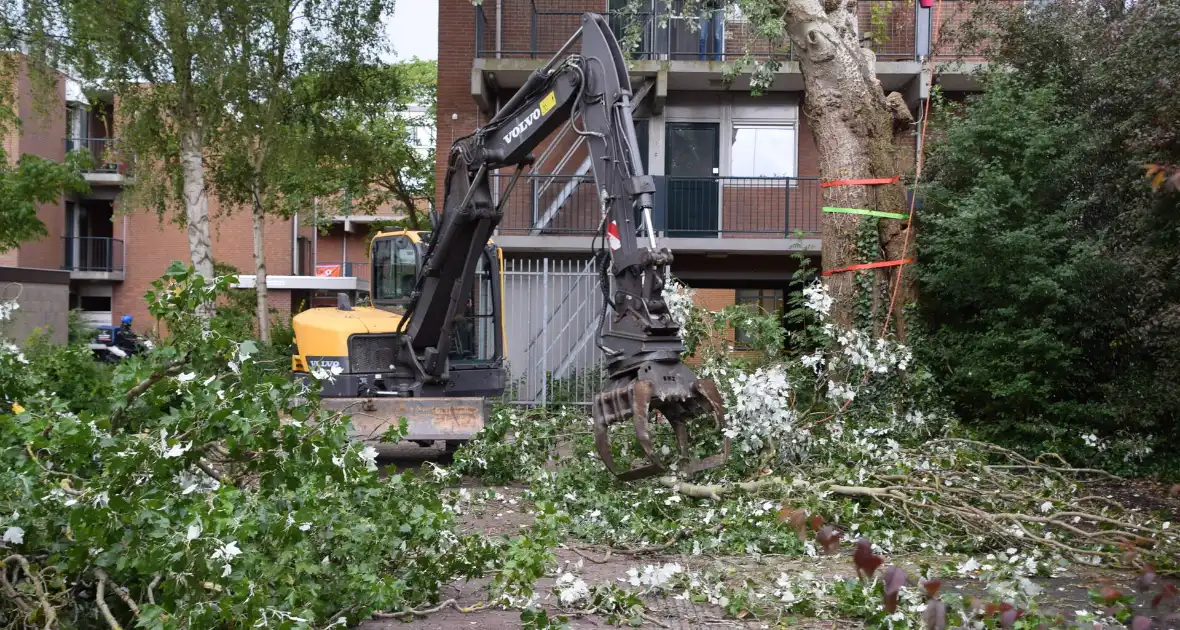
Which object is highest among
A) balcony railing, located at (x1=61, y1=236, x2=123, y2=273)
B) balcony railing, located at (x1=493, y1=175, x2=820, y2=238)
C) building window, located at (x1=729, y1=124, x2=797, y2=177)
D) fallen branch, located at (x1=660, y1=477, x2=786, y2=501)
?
building window, located at (x1=729, y1=124, x2=797, y2=177)

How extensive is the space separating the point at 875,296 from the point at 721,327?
2340 millimetres

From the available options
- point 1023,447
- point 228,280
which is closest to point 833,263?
point 1023,447

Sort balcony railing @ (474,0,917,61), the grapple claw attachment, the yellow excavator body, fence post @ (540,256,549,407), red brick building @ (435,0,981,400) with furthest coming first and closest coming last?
balcony railing @ (474,0,917,61) → red brick building @ (435,0,981,400) → fence post @ (540,256,549,407) → the yellow excavator body → the grapple claw attachment

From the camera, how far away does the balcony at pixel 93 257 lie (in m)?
37.3

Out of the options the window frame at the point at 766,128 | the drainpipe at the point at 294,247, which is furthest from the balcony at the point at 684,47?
the drainpipe at the point at 294,247

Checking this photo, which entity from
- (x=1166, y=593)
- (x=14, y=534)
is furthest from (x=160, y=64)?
(x=1166, y=593)

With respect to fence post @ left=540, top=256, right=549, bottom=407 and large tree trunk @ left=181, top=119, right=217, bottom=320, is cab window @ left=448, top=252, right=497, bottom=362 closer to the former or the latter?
fence post @ left=540, top=256, right=549, bottom=407

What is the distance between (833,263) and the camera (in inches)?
488

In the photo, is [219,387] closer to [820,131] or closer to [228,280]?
[228,280]

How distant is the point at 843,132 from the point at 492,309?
4773 mm

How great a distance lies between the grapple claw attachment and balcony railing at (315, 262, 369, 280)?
1417 inches

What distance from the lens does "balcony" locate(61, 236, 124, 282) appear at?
3734cm

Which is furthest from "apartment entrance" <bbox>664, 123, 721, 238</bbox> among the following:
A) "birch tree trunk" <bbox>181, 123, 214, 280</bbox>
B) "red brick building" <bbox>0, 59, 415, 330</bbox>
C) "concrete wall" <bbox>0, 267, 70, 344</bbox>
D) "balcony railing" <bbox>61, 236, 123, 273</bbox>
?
"balcony railing" <bbox>61, 236, 123, 273</bbox>

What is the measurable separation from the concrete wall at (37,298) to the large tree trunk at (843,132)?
12.2 m
